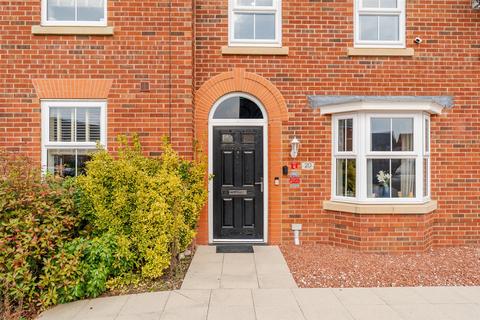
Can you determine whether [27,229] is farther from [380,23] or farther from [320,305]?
[380,23]

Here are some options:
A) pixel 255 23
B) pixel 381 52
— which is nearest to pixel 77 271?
pixel 255 23

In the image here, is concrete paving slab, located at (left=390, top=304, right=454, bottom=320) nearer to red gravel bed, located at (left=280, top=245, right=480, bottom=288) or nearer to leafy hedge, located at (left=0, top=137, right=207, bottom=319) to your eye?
red gravel bed, located at (left=280, top=245, right=480, bottom=288)

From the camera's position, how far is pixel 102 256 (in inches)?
186

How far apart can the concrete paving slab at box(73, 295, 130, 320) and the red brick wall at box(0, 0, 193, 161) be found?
9.12 feet

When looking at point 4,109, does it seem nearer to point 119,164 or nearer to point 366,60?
point 119,164

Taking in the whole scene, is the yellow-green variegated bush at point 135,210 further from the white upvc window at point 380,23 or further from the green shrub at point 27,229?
the white upvc window at point 380,23

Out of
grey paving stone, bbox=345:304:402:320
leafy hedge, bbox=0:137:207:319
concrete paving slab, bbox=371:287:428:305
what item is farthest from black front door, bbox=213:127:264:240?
grey paving stone, bbox=345:304:402:320

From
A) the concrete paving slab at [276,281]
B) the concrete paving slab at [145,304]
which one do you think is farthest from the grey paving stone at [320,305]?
the concrete paving slab at [145,304]

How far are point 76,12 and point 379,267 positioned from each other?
6.67 m

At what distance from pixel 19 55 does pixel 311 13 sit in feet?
17.5

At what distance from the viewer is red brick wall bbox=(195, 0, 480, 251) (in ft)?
23.7

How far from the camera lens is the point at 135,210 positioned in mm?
5109

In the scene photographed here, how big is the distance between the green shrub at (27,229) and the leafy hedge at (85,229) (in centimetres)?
1

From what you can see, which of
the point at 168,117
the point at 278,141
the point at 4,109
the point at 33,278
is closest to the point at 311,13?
the point at 278,141
